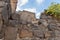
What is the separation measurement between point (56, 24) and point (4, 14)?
102 inches

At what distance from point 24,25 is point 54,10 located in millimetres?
1954

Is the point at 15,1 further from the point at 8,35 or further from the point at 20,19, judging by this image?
the point at 8,35

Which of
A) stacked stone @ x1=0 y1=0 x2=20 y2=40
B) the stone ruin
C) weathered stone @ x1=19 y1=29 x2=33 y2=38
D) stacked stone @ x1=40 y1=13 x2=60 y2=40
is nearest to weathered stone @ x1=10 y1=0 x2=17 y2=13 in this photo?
the stone ruin

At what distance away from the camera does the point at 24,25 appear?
7.33 meters

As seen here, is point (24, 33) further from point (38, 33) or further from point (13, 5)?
point (13, 5)

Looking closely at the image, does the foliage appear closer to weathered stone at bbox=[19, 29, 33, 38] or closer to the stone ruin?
the stone ruin

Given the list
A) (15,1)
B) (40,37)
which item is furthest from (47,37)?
(15,1)

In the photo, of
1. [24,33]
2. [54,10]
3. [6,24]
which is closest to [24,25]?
[24,33]

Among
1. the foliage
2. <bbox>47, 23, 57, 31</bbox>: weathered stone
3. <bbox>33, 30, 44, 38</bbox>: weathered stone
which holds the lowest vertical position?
<bbox>33, 30, 44, 38</bbox>: weathered stone

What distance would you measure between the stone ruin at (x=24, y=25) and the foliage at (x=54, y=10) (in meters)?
0.22

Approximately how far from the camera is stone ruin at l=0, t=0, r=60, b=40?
6.36 meters

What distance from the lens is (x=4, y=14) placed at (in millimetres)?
6281

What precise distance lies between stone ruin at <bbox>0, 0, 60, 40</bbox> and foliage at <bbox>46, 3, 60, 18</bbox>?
22 cm

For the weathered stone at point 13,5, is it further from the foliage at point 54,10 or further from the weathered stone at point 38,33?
the foliage at point 54,10
